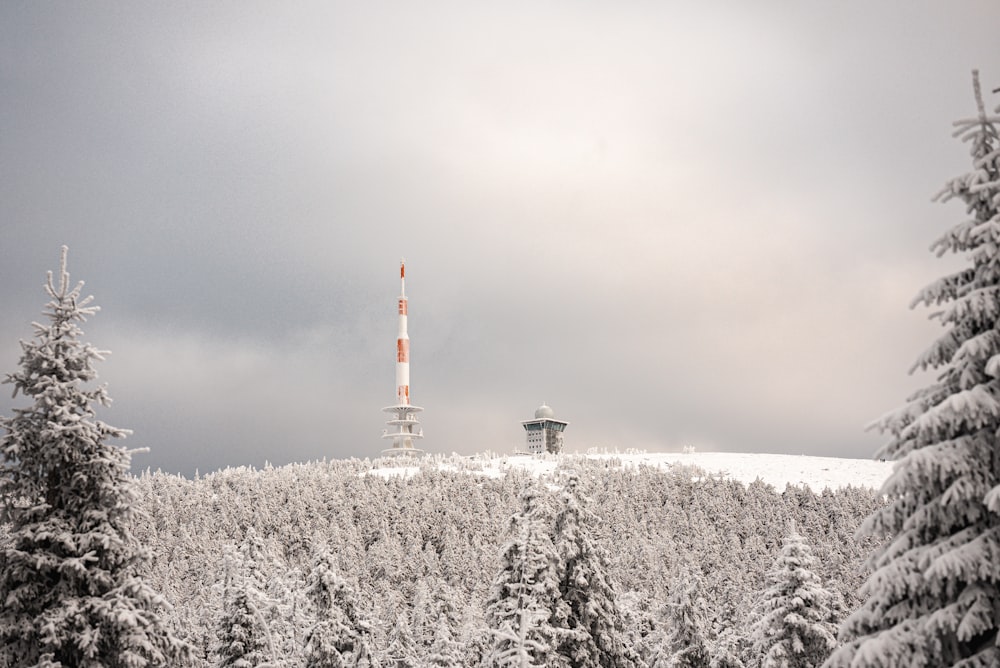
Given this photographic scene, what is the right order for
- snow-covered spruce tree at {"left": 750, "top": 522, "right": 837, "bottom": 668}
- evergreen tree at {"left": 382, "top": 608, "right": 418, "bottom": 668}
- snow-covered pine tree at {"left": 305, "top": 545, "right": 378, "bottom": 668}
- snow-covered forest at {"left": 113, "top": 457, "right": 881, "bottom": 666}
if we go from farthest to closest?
snow-covered forest at {"left": 113, "top": 457, "right": 881, "bottom": 666} < evergreen tree at {"left": 382, "top": 608, "right": 418, "bottom": 668} < snow-covered pine tree at {"left": 305, "top": 545, "right": 378, "bottom": 668} < snow-covered spruce tree at {"left": 750, "top": 522, "right": 837, "bottom": 668}

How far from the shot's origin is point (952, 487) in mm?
10836

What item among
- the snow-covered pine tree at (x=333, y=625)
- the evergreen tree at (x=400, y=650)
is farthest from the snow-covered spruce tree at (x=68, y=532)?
the evergreen tree at (x=400, y=650)

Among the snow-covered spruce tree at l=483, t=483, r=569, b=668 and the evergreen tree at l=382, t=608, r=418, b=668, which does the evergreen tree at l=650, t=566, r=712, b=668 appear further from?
the evergreen tree at l=382, t=608, r=418, b=668

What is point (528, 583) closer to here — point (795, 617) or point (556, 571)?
point (556, 571)

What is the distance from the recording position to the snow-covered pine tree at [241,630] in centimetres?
2856

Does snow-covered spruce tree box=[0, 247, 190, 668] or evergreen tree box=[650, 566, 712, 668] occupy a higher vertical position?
snow-covered spruce tree box=[0, 247, 190, 668]

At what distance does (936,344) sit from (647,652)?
4769cm

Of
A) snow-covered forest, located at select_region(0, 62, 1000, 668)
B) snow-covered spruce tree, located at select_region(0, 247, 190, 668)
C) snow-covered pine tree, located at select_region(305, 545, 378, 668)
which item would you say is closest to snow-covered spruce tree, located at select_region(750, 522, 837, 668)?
snow-covered forest, located at select_region(0, 62, 1000, 668)

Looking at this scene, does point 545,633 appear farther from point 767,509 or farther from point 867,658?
point 767,509

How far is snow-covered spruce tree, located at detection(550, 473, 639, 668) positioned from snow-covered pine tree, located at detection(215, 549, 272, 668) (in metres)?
9.82

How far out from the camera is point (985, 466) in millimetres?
11047

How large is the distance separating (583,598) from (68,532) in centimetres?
1690

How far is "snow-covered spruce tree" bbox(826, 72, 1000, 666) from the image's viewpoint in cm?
1079

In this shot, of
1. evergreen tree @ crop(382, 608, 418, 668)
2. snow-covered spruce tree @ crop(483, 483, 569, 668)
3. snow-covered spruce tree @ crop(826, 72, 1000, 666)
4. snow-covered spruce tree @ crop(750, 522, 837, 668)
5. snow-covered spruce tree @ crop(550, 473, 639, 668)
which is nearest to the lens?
snow-covered spruce tree @ crop(826, 72, 1000, 666)
